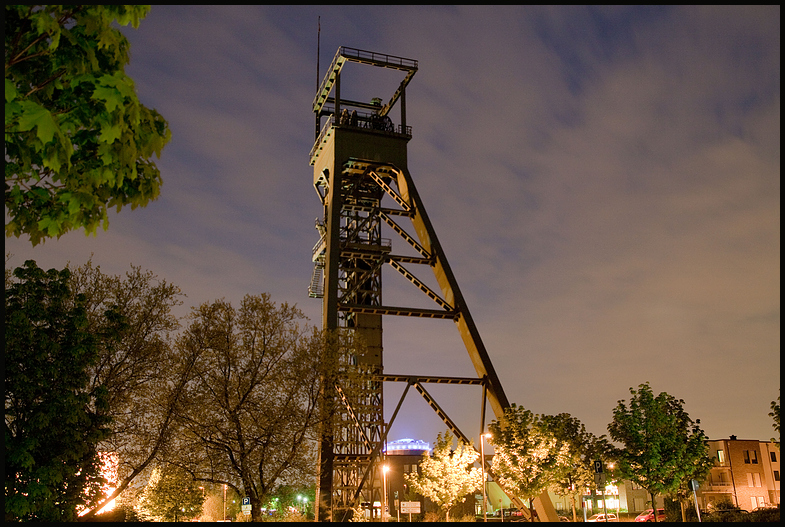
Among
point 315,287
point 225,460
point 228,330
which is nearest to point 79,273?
point 228,330

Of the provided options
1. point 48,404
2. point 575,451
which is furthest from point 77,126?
point 575,451

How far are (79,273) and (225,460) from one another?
9.58m

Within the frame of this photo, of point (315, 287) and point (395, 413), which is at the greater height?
point (315, 287)

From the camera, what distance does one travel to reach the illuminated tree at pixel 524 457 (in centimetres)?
3512

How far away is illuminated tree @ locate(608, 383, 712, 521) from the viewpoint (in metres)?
35.5

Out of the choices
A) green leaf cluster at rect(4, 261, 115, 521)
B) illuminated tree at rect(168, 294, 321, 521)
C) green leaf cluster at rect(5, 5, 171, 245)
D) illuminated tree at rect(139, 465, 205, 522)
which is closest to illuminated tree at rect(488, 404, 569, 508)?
illuminated tree at rect(168, 294, 321, 521)

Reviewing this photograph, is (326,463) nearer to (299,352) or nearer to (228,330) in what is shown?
(299,352)

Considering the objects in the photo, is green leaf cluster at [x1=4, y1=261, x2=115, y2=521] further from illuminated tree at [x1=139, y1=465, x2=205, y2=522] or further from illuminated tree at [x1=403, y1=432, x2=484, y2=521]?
illuminated tree at [x1=403, y1=432, x2=484, y2=521]

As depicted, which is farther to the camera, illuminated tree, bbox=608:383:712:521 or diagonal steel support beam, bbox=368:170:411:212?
diagonal steel support beam, bbox=368:170:411:212

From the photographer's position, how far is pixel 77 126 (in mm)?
6430

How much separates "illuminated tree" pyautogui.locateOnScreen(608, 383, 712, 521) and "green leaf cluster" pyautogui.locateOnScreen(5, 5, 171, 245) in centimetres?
3507

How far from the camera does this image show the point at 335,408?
100 feet

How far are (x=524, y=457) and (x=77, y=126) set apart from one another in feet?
110

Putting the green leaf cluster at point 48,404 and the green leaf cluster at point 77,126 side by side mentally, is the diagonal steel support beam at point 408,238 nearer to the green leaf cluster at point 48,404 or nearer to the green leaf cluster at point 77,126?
the green leaf cluster at point 48,404
